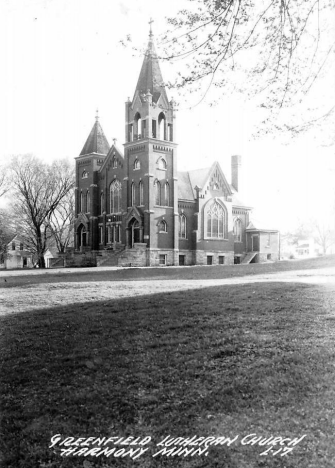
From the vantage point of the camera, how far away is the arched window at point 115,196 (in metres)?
45.7

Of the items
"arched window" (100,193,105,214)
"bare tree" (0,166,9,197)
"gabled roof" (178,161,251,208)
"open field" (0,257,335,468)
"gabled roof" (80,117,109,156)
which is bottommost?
"open field" (0,257,335,468)

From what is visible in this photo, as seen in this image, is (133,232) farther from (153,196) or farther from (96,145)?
(96,145)

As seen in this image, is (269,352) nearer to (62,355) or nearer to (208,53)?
(62,355)

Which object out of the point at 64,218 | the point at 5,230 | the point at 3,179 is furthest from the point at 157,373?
the point at 64,218

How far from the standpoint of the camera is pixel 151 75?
31.6 ft

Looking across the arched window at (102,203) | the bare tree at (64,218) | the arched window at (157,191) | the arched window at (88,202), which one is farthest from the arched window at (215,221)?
the bare tree at (64,218)

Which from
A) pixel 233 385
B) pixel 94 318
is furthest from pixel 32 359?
pixel 233 385

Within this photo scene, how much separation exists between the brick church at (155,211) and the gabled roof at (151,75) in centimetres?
2579

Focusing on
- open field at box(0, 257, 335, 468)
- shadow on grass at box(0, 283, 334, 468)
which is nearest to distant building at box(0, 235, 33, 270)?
open field at box(0, 257, 335, 468)

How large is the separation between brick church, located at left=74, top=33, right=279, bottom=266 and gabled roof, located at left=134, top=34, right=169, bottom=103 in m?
25.8

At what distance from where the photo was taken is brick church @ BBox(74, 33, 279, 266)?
41.4 metres

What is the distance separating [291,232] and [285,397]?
94.0 meters

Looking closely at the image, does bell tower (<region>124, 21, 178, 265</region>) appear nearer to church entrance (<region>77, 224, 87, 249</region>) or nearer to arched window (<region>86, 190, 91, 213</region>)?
arched window (<region>86, 190, 91, 213</region>)

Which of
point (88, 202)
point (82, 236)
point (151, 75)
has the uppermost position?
point (88, 202)
